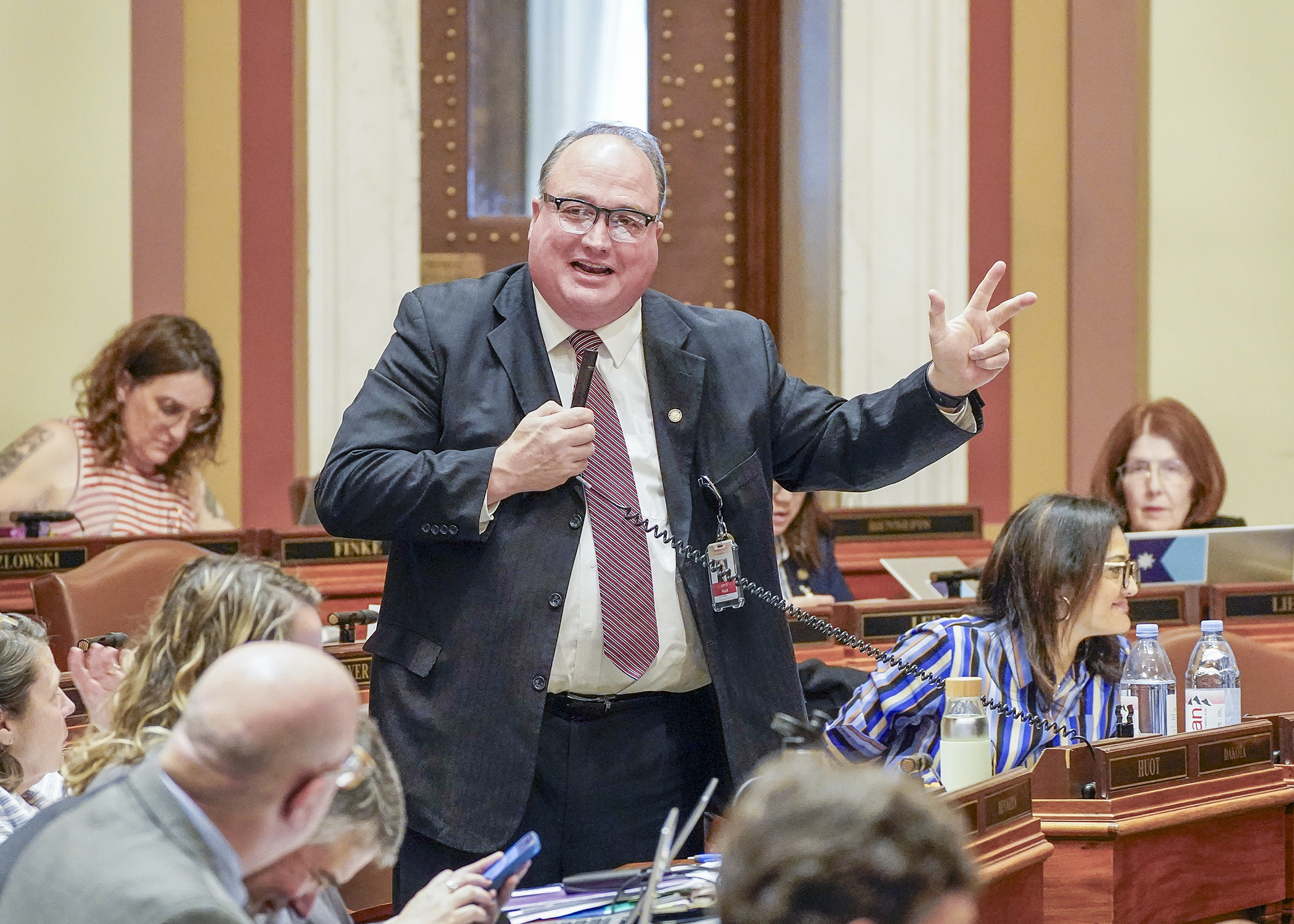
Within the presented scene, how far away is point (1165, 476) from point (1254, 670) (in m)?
1.51

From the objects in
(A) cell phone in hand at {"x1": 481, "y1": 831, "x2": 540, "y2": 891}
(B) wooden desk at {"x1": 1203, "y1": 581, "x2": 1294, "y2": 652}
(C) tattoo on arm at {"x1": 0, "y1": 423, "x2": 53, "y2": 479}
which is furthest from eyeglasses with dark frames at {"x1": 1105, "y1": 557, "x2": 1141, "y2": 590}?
(C) tattoo on arm at {"x1": 0, "y1": 423, "x2": 53, "y2": 479}

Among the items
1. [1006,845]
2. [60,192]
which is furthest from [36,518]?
[1006,845]

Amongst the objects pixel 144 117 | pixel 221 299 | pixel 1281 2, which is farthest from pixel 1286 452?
pixel 144 117

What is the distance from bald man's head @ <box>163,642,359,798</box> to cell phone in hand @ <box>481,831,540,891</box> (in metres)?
0.49

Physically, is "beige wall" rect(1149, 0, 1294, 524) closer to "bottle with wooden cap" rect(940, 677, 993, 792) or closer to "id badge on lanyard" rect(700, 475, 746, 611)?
"bottle with wooden cap" rect(940, 677, 993, 792)

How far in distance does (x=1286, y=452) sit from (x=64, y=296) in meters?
4.45

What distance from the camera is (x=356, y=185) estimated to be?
17.8 feet

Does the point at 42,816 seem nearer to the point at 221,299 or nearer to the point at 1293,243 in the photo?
the point at 221,299

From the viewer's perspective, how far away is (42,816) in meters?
1.28

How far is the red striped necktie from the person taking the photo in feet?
6.64

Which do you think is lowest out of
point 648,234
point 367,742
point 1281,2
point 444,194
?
point 367,742

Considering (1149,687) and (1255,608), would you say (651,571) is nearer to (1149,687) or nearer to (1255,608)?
(1149,687)

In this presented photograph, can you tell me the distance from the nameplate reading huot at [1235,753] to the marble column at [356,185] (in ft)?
11.5

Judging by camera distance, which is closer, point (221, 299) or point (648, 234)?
point (648, 234)
